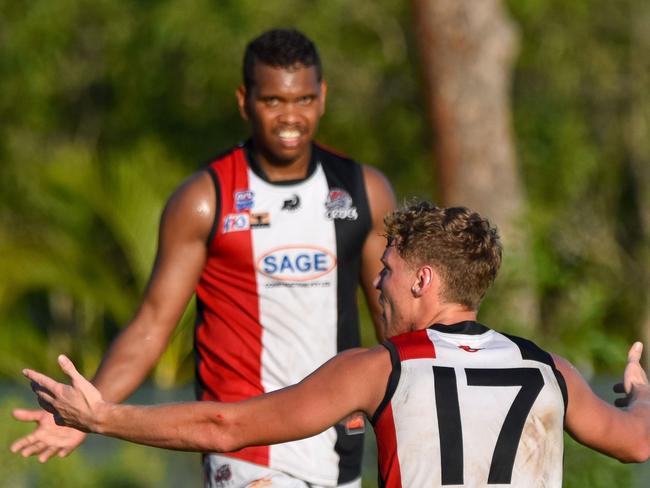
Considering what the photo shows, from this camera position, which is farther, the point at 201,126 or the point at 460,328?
the point at 201,126

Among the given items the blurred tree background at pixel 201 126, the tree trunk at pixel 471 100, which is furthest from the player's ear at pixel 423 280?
the blurred tree background at pixel 201 126

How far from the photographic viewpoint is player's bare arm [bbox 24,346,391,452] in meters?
4.06

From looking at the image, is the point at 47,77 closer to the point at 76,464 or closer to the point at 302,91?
the point at 76,464

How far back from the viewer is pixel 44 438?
4719mm

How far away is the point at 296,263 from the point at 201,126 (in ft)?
36.0

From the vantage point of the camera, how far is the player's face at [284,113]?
6074 millimetres

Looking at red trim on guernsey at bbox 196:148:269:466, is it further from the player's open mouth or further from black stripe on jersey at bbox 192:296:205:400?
the player's open mouth

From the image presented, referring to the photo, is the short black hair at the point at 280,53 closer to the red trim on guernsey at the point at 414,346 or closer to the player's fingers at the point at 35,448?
the player's fingers at the point at 35,448

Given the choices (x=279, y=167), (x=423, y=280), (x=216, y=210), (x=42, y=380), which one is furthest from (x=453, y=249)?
(x=279, y=167)

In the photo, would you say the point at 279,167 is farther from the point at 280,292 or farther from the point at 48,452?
the point at 48,452

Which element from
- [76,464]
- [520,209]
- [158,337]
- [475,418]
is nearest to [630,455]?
[475,418]

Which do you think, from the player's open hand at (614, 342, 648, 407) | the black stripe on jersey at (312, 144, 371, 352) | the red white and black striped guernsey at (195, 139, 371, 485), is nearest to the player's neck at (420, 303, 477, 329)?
the player's open hand at (614, 342, 648, 407)

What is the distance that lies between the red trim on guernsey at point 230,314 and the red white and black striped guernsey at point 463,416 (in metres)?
1.84

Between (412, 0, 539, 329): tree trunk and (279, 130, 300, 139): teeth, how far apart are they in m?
6.57
